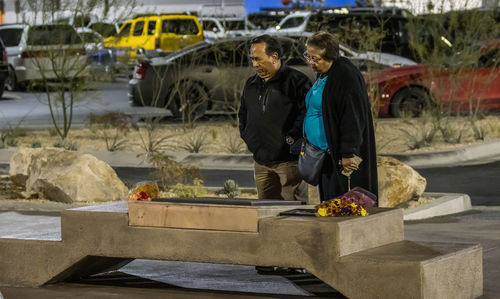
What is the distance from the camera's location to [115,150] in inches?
623

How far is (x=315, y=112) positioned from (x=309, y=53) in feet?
1.31

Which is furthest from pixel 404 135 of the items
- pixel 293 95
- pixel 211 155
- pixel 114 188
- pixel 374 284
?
pixel 374 284

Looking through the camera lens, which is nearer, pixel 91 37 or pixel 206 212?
pixel 206 212

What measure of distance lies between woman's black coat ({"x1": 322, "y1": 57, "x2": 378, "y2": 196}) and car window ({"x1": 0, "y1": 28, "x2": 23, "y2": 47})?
24808 millimetres

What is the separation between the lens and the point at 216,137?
16609 millimetres

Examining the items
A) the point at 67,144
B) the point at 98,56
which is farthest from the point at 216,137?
the point at 98,56

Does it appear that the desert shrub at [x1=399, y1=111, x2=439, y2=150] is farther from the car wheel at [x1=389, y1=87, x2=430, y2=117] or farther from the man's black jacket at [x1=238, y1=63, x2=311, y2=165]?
the man's black jacket at [x1=238, y1=63, x2=311, y2=165]

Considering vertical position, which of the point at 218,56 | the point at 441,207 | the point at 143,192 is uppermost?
the point at 218,56

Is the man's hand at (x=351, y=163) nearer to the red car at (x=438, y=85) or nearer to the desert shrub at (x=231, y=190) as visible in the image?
the desert shrub at (x=231, y=190)

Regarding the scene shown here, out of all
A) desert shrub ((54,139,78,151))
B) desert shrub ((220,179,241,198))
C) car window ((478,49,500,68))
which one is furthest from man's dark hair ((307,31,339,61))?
car window ((478,49,500,68))

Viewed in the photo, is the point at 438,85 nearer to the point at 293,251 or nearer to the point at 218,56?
the point at 218,56

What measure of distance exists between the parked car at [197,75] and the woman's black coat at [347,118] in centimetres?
1175

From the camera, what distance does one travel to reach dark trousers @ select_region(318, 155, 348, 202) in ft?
23.7

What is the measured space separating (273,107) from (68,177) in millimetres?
4223
